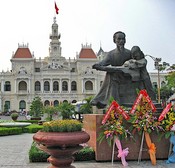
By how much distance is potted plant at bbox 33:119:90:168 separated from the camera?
16.6 feet

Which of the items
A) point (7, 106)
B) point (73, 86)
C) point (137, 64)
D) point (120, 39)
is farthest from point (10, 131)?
point (73, 86)

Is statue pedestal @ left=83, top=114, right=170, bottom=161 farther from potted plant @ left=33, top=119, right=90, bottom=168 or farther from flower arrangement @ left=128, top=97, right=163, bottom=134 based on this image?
potted plant @ left=33, top=119, right=90, bottom=168

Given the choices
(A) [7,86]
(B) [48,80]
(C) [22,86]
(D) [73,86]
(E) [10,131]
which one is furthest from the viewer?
(D) [73,86]

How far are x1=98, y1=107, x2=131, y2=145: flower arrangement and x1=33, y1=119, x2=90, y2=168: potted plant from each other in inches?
67.4

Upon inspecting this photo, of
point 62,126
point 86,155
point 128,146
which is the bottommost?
point 86,155

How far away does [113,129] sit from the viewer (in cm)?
706

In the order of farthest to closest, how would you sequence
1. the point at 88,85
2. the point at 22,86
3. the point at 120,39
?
the point at 88,85
the point at 22,86
the point at 120,39

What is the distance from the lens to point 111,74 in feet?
27.8

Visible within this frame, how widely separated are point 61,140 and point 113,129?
2.31 meters

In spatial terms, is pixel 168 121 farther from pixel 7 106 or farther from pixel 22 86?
pixel 22 86

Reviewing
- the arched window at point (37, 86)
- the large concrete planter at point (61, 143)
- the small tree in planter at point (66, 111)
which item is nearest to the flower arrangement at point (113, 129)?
the large concrete planter at point (61, 143)

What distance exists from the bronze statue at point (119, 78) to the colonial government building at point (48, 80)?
61.6m

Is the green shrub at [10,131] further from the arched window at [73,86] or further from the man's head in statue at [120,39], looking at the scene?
the arched window at [73,86]

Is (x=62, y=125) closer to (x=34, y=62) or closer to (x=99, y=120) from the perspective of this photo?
(x=99, y=120)
